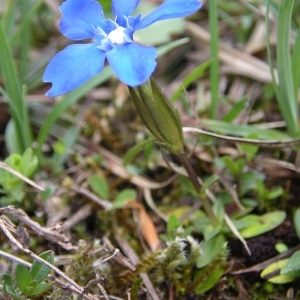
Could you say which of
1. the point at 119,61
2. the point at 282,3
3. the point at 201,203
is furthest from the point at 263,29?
the point at 119,61

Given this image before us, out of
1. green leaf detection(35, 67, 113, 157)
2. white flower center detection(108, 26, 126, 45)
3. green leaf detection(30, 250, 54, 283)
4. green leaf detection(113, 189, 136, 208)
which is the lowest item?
green leaf detection(113, 189, 136, 208)

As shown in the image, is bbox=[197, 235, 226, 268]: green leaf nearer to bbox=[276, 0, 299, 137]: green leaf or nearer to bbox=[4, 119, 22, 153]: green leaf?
bbox=[276, 0, 299, 137]: green leaf

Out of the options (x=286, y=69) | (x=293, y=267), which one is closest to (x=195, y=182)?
(x=293, y=267)

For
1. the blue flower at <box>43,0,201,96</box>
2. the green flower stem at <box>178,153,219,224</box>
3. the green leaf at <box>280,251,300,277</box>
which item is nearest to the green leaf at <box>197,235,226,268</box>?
the green flower stem at <box>178,153,219,224</box>

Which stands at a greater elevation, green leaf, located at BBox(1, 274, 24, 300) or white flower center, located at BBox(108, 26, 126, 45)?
white flower center, located at BBox(108, 26, 126, 45)

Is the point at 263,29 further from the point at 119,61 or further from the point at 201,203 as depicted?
the point at 119,61
